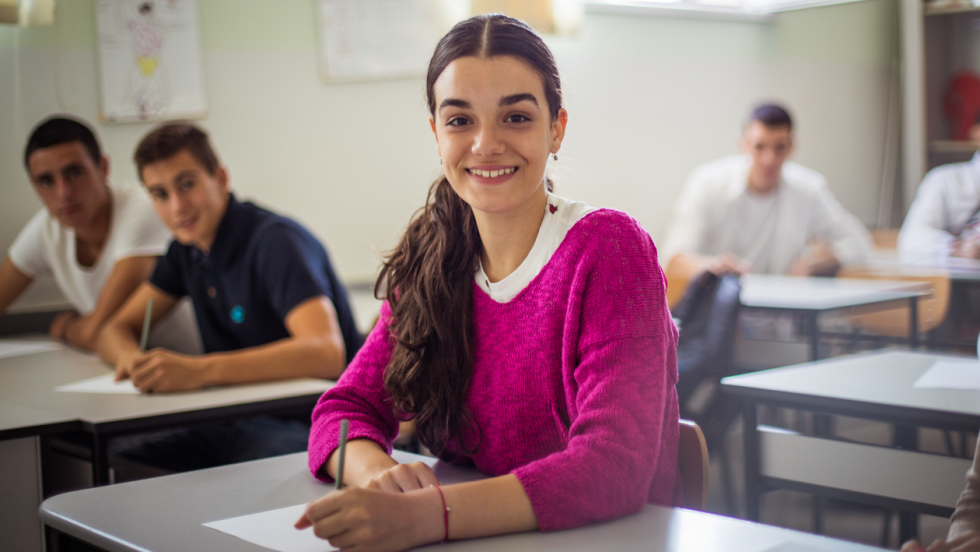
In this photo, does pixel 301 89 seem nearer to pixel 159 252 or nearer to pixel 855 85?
pixel 159 252

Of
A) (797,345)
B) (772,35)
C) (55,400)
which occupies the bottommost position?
(797,345)

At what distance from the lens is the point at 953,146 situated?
486 centimetres

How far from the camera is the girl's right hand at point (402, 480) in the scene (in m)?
1.06

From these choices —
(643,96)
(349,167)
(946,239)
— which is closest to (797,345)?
(946,239)

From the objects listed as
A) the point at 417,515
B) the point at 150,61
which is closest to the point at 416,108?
the point at 150,61

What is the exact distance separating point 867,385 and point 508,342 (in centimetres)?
91

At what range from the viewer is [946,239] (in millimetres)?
3982

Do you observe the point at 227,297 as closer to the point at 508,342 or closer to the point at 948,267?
the point at 508,342

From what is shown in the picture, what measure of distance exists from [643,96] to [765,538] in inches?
151

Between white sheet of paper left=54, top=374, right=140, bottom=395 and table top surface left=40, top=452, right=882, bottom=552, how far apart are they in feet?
2.42

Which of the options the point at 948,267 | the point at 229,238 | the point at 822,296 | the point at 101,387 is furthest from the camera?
the point at 948,267

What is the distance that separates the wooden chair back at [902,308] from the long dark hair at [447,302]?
2.29 m

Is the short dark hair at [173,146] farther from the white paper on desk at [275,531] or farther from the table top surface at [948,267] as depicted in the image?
the table top surface at [948,267]

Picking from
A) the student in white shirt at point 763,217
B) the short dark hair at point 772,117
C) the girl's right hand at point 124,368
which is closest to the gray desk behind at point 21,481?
the girl's right hand at point 124,368
